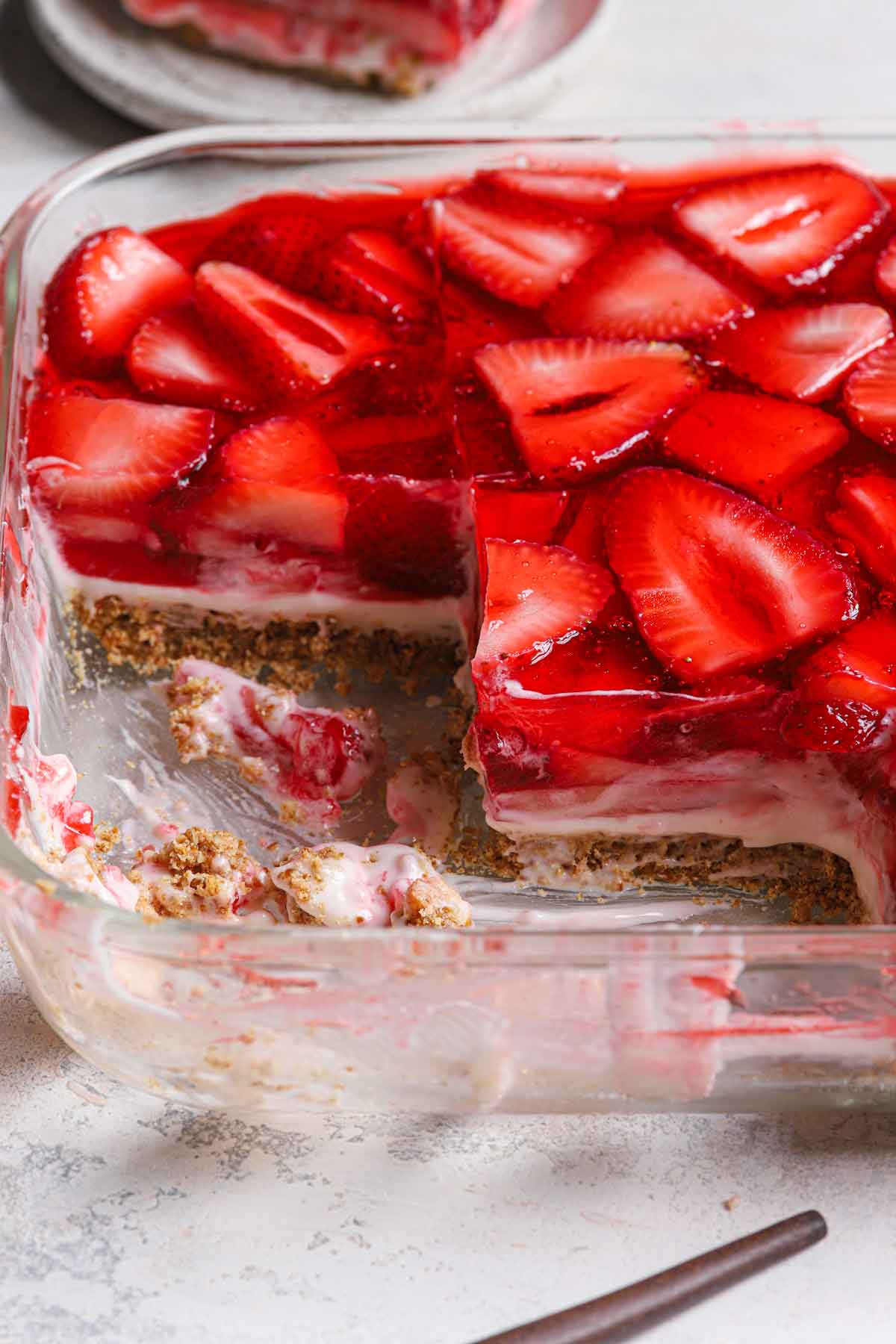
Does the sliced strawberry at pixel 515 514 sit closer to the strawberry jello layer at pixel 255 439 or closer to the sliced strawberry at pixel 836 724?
the strawberry jello layer at pixel 255 439

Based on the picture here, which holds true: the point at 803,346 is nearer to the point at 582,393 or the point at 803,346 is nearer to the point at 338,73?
the point at 582,393

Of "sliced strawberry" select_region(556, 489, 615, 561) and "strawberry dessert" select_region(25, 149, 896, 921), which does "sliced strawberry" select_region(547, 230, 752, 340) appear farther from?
"sliced strawberry" select_region(556, 489, 615, 561)

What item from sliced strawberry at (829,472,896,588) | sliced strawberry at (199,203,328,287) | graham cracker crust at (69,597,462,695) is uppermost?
sliced strawberry at (199,203,328,287)

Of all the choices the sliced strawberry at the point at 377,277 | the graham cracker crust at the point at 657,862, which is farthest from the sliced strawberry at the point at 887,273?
the graham cracker crust at the point at 657,862

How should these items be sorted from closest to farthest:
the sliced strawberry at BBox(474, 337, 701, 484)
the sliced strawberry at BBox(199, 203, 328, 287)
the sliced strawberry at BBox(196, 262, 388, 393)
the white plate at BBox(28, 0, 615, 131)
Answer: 1. the sliced strawberry at BBox(474, 337, 701, 484)
2. the sliced strawberry at BBox(196, 262, 388, 393)
3. the sliced strawberry at BBox(199, 203, 328, 287)
4. the white plate at BBox(28, 0, 615, 131)

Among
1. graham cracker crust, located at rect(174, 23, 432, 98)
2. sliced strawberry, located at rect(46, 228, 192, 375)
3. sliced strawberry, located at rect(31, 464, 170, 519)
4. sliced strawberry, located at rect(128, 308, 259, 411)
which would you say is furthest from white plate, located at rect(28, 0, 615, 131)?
sliced strawberry, located at rect(31, 464, 170, 519)

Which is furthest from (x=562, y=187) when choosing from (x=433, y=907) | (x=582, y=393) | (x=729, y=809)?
(x=433, y=907)
